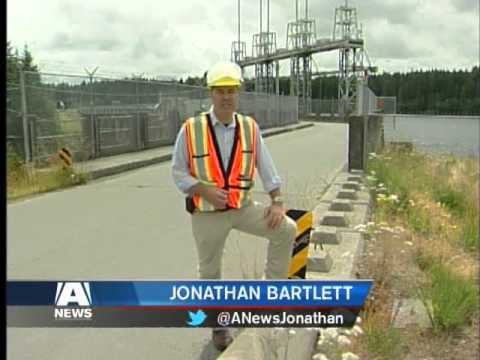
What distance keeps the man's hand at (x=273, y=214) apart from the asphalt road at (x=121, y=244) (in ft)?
0.29

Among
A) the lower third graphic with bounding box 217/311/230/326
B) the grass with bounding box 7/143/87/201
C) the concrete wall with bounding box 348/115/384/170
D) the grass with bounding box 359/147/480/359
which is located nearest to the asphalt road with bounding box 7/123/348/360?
the grass with bounding box 7/143/87/201

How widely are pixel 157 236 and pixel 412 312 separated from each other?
9.84 feet

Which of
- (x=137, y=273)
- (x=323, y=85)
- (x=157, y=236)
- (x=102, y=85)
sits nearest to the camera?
(x=323, y=85)

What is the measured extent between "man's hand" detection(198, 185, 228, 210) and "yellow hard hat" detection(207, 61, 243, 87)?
0.43 metres

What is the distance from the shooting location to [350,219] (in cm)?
538

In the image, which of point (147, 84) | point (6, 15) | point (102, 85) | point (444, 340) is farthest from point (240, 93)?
point (444, 340)

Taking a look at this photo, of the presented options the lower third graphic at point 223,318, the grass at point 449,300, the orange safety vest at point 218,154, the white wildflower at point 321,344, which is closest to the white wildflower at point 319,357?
the white wildflower at point 321,344

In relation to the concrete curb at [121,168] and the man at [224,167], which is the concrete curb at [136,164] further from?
the man at [224,167]

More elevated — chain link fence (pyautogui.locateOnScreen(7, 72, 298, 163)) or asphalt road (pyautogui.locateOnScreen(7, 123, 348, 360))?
chain link fence (pyautogui.locateOnScreen(7, 72, 298, 163))

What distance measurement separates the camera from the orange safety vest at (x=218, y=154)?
2367mm

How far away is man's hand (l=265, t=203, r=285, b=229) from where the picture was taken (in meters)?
2.78

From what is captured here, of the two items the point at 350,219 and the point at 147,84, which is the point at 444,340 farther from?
the point at 147,84

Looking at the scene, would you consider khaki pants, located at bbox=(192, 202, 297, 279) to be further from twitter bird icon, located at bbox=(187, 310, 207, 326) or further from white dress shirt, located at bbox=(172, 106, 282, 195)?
twitter bird icon, located at bbox=(187, 310, 207, 326)

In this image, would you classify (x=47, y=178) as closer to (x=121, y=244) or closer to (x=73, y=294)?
(x=121, y=244)
